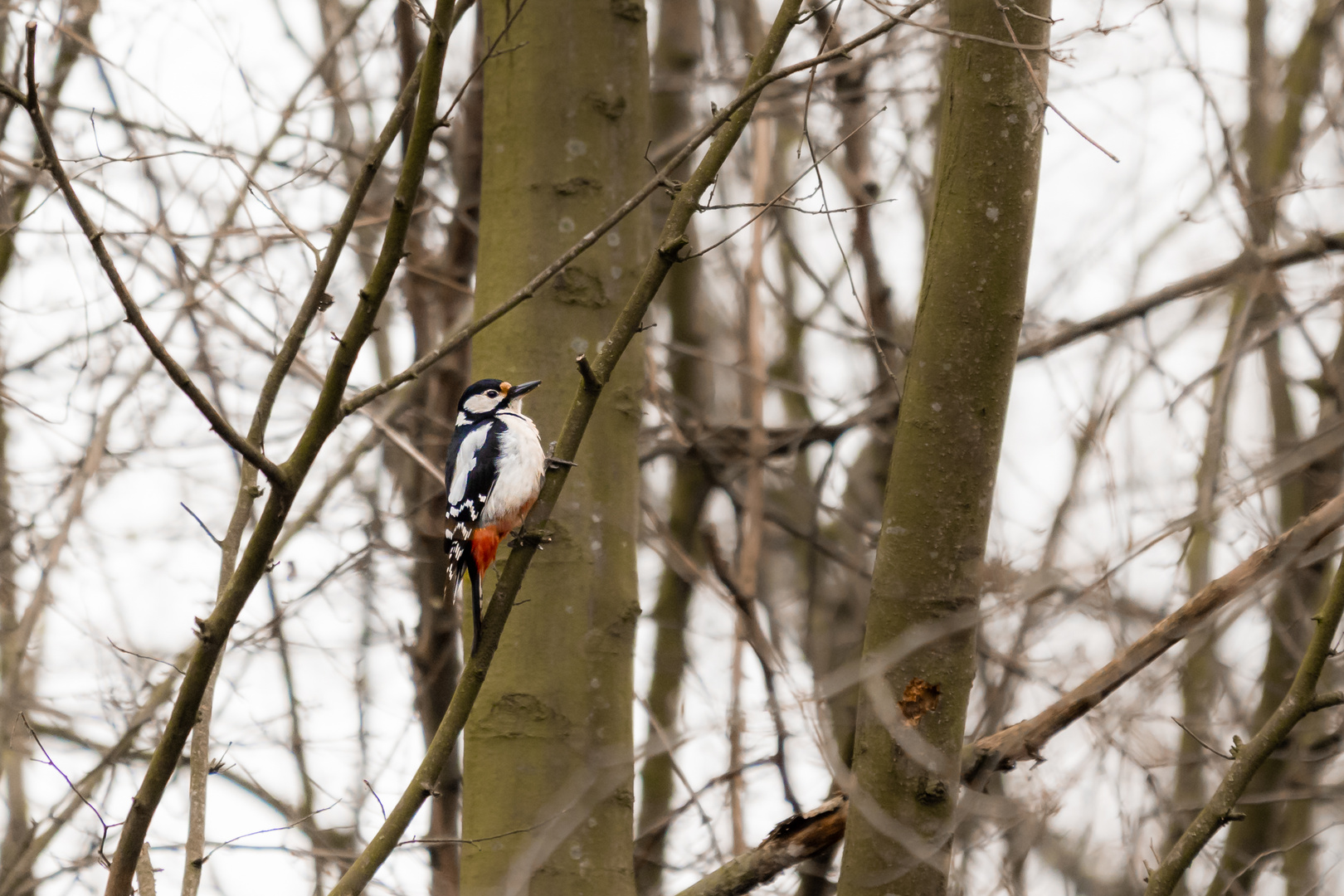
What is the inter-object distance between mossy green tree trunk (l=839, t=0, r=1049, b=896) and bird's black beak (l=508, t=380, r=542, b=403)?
1.12 meters

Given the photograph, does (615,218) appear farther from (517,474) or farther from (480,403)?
(517,474)

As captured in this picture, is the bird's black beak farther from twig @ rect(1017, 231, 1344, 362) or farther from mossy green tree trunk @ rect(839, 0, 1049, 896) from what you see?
twig @ rect(1017, 231, 1344, 362)

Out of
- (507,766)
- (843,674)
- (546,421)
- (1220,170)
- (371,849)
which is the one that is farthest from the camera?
(1220,170)

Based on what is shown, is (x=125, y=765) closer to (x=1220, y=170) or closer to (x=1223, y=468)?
(x=1223, y=468)

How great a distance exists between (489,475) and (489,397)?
1.00 ft

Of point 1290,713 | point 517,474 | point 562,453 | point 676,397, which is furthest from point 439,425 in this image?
point 1290,713

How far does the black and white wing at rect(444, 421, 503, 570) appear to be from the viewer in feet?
13.1

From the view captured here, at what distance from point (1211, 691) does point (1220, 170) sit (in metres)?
2.59

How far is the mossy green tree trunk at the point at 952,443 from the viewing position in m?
2.87

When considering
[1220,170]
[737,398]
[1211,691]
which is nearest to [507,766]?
[1220,170]

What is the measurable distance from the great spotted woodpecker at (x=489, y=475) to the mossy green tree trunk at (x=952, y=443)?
1.27 meters

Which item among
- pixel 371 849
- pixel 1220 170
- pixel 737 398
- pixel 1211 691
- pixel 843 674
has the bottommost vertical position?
pixel 371 849

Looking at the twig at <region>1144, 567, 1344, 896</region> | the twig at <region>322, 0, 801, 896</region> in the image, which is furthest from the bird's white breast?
the twig at <region>1144, 567, 1344, 896</region>

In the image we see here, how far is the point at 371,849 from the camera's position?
2.46 meters
